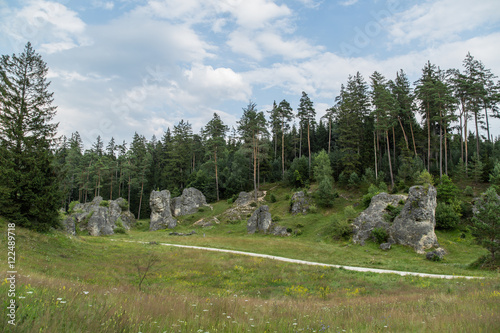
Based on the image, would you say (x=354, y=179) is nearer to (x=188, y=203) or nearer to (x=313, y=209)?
(x=313, y=209)

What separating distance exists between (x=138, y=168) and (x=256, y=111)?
4181 centimetres

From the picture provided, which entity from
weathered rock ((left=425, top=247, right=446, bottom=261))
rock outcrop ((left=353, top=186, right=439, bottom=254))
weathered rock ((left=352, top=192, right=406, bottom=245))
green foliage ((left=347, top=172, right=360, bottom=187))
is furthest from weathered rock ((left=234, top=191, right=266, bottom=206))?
weathered rock ((left=425, top=247, right=446, bottom=261))

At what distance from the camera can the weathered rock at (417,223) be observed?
27234mm

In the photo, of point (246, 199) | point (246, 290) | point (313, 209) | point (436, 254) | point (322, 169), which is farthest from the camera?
point (246, 199)

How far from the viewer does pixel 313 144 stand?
7631 centimetres

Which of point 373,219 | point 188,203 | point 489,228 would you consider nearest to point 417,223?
point 373,219

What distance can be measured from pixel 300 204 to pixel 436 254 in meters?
22.9

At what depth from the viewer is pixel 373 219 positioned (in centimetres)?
3231

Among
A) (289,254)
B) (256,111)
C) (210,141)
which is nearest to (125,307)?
(289,254)

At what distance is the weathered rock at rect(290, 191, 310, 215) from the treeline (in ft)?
29.3

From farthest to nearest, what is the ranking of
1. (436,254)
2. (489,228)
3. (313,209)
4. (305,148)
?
(305,148) < (313,209) < (436,254) < (489,228)

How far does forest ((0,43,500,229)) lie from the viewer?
22.0 metres

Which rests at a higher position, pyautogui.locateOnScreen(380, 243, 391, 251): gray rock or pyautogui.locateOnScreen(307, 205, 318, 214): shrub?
pyautogui.locateOnScreen(307, 205, 318, 214): shrub

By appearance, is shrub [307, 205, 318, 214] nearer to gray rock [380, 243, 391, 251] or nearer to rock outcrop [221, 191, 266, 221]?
rock outcrop [221, 191, 266, 221]
